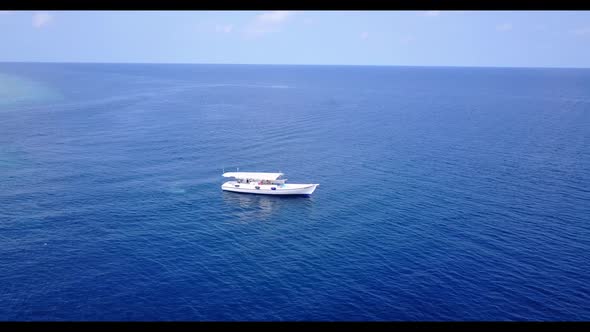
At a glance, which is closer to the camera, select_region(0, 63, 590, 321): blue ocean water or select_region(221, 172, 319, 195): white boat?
select_region(0, 63, 590, 321): blue ocean water

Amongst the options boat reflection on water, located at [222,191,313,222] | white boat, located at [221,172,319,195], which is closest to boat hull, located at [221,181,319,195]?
white boat, located at [221,172,319,195]

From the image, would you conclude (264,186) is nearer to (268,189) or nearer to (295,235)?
(268,189)

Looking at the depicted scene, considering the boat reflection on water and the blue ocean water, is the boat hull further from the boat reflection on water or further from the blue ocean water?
the blue ocean water

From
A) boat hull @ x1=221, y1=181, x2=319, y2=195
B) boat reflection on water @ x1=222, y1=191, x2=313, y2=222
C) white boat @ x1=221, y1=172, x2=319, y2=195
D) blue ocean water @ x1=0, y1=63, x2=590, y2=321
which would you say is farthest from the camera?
white boat @ x1=221, y1=172, x2=319, y2=195

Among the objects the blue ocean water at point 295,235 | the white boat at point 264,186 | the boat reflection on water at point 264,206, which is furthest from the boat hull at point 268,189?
the blue ocean water at point 295,235

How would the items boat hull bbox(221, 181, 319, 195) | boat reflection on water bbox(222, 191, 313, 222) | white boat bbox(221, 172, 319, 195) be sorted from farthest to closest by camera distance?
white boat bbox(221, 172, 319, 195)
boat hull bbox(221, 181, 319, 195)
boat reflection on water bbox(222, 191, 313, 222)

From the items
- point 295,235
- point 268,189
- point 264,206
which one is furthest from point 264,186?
point 295,235

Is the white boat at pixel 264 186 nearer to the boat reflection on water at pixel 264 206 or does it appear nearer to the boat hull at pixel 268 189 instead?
the boat hull at pixel 268 189

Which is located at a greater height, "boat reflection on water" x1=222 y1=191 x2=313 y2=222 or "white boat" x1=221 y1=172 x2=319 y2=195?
"white boat" x1=221 y1=172 x2=319 y2=195
